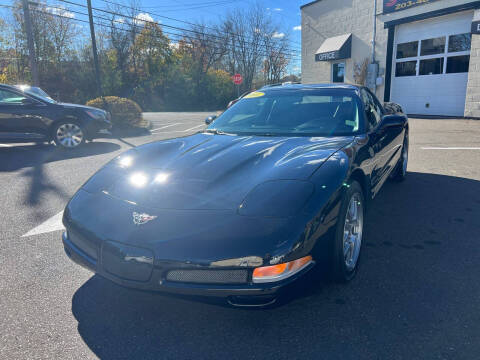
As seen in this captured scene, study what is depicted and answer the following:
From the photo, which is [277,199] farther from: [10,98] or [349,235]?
[10,98]

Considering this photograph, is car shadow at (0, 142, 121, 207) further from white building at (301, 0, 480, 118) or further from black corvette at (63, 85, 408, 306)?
white building at (301, 0, 480, 118)

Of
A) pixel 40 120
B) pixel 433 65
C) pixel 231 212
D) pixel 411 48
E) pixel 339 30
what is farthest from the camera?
pixel 339 30

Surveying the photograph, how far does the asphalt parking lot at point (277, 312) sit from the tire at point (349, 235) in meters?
0.12

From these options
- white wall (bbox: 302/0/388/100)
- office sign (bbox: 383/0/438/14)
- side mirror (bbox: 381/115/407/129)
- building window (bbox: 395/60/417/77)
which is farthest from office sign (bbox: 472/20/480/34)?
side mirror (bbox: 381/115/407/129)

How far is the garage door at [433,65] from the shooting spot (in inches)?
575

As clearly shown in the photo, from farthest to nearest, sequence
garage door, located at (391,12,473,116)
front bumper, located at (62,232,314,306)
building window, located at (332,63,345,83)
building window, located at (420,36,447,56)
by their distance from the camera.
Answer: building window, located at (332,63,345,83), building window, located at (420,36,447,56), garage door, located at (391,12,473,116), front bumper, located at (62,232,314,306)

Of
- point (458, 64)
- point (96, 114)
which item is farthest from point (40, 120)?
point (458, 64)

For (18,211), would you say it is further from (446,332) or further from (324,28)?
(324,28)

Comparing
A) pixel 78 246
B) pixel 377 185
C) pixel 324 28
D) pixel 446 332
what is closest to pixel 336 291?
pixel 446 332

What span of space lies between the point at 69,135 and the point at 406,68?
15.2 m

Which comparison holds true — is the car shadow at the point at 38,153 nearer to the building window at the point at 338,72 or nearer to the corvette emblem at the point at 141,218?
the corvette emblem at the point at 141,218

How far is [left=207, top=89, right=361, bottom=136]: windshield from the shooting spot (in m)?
3.23

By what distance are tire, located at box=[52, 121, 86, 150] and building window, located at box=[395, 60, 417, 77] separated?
14.7 m

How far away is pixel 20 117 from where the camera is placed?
812 cm
